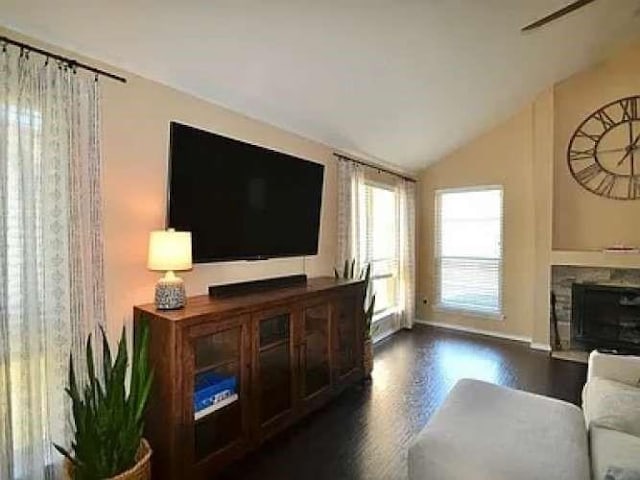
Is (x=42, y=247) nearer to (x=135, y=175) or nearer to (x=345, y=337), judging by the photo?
(x=135, y=175)

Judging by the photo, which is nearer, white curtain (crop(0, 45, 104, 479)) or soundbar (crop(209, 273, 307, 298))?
white curtain (crop(0, 45, 104, 479))

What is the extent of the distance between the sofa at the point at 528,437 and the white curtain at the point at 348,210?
88.3 inches

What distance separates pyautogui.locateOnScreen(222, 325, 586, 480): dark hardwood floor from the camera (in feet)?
8.46

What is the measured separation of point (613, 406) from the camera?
7.28 ft

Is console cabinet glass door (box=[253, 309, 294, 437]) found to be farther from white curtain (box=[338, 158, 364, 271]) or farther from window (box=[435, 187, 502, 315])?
Answer: window (box=[435, 187, 502, 315])

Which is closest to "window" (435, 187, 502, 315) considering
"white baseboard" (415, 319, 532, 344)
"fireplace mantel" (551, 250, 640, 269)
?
"white baseboard" (415, 319, 532, 344)

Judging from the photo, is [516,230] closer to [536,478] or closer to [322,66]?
[322,66]

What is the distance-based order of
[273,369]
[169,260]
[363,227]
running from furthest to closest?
1. [363,227]
2. [273,369]
3. [169,260]

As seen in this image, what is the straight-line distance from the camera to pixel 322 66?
3.11 metres

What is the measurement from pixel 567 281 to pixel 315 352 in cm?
370

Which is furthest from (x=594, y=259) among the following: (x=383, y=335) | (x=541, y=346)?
(x=383, y=335)

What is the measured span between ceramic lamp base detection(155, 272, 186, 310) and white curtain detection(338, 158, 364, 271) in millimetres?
2268

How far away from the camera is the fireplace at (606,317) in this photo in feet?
15.6

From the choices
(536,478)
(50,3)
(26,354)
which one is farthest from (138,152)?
(536,478)
